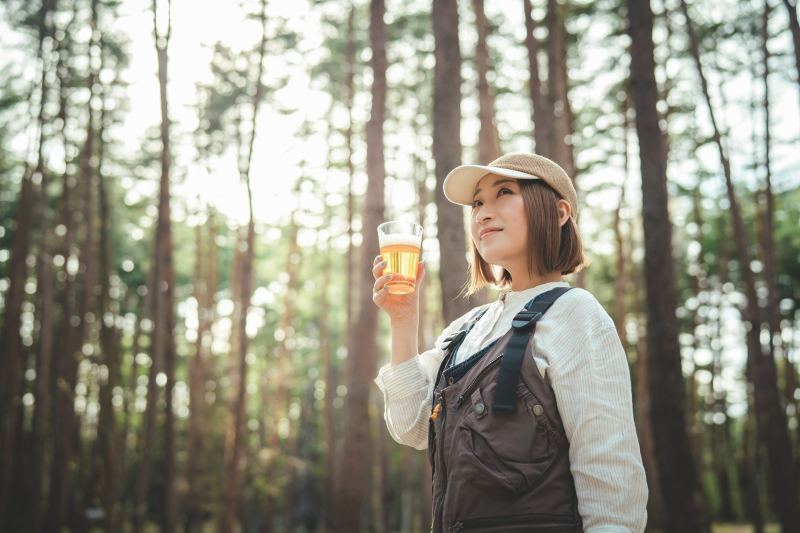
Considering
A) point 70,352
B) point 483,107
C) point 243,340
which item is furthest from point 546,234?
point 70,352

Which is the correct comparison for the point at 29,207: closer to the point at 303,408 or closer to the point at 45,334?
the point at 45,334

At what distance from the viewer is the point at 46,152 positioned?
572 inches

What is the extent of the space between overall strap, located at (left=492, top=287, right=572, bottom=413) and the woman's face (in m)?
0.20

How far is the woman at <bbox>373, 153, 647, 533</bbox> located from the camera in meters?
1.59

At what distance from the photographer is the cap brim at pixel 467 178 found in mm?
1978

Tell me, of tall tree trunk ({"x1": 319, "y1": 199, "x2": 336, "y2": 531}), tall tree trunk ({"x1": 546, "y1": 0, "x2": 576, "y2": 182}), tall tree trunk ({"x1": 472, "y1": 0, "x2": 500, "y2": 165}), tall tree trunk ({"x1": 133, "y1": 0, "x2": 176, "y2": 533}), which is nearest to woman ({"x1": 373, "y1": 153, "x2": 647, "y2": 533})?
tall tree trunk ({"x1": 472, "y1": 0, "x2": 500, "y2": 165})

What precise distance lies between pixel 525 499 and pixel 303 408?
29.8 metres

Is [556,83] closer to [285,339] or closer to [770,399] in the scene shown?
[770,399]

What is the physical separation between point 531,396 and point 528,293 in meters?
0.44

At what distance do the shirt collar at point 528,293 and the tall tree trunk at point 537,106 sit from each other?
21.9 ft

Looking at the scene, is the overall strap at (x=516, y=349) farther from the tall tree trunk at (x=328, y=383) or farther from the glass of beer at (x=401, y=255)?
the tall tree trunk at (x=328, y=383)

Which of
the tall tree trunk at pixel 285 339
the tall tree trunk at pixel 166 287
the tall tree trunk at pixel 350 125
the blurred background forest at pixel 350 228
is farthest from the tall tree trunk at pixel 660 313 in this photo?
the tall tree trunk at pixel 285 339

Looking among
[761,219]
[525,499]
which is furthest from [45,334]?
[761,219]

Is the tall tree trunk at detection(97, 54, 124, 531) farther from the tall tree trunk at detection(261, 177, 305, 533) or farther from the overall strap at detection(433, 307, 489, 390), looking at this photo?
the overall strap at detection(433, 307, 489, 390)
